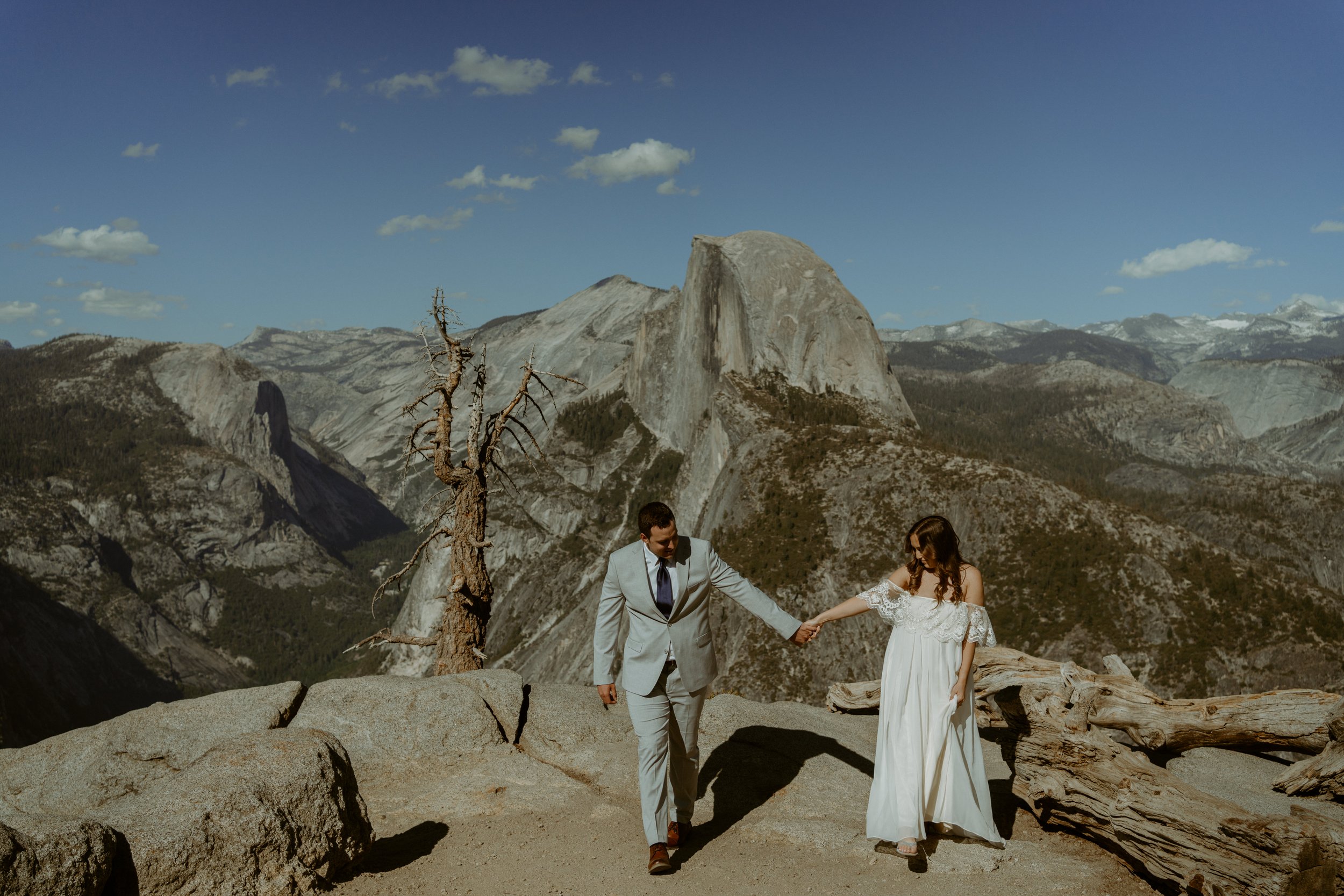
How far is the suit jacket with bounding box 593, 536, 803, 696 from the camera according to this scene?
325 inches

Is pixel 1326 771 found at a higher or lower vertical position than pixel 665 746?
lower

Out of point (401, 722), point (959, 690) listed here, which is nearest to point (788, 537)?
point (401, 722)

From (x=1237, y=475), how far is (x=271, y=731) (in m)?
161

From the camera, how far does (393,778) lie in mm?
10688

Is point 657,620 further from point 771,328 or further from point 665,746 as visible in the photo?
point 771,328

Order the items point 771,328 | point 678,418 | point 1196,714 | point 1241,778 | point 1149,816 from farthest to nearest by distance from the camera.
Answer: point 678,418
point 771,328
point 1241,778
point 1196,714
point 1149,816

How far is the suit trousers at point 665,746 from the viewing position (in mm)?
8125

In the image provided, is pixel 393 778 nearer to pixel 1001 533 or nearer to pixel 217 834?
pixel 217 834

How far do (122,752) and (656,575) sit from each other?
293 inches

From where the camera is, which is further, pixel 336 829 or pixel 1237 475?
pixel 1237 475

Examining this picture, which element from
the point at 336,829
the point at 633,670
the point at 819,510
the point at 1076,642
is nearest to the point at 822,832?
the point at 633,670

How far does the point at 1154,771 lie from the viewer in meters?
8.20

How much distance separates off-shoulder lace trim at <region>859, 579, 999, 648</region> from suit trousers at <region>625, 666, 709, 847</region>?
6.99ft

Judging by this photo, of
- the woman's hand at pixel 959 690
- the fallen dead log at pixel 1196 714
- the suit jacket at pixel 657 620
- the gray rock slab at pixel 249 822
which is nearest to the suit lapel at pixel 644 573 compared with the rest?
the suit jacket at pixel 657 620
